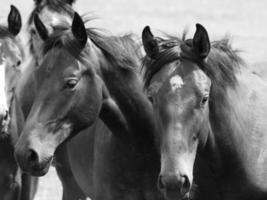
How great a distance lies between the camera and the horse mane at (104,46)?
6.87 metres

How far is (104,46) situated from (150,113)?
0.67 metres

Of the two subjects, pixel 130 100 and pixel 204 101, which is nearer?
pixel 204 101

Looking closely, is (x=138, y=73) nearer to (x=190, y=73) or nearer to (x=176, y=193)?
(x=190, y=73)

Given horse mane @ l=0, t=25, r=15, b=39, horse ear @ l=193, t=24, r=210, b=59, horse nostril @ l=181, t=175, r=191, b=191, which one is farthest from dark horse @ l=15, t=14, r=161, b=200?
horse mane @ l=0, t=25, r=15, b=39

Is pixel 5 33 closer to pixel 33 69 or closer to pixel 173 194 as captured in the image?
pixel 33 69

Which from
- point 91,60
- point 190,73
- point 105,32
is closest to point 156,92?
point 190,73

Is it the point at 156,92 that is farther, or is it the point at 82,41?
the point at 82,41

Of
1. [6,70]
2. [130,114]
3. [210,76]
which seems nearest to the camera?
[210,76]

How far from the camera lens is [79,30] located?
6875mm

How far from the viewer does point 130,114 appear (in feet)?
23.6

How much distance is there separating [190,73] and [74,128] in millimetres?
1021

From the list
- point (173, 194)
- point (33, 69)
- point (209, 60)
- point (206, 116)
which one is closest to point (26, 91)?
point (33, 69)

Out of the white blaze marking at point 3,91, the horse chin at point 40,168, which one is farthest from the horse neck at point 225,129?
the white blaze marking at point 3,91

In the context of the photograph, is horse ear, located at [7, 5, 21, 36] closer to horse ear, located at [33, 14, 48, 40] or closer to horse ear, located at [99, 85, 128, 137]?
horse ear, located at [33, 14, 48, 40]
